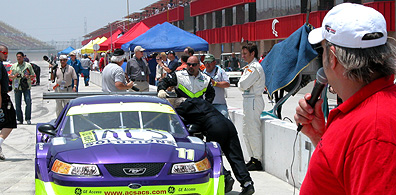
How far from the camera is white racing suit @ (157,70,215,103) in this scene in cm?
915

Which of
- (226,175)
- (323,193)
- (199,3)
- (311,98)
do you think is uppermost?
(199,3)

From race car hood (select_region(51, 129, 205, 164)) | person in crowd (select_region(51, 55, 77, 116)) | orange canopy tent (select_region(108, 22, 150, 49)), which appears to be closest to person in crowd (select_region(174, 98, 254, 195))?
race car hood (select_region(51, 129, 205, 164))

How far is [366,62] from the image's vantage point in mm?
1971

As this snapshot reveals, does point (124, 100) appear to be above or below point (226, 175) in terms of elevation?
above

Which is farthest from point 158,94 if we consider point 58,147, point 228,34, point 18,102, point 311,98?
point 228,34

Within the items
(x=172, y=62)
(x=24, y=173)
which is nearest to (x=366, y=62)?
(x=24, y=173)

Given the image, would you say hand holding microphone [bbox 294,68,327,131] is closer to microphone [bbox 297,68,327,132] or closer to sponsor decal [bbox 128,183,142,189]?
microphone [bbox 297,68,327,132]

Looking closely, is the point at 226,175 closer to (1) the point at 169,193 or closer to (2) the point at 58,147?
(1) the point at 169,193

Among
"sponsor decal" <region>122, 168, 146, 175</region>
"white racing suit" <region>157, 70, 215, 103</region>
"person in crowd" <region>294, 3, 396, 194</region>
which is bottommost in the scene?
"sponsor decal" <region>122, 168, 146, 175</region>

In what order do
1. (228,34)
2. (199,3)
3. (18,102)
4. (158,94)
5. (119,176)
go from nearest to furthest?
(119,176) < (158,94) < (18,102) < (228,34) < (199,3)

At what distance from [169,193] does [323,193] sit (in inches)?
153

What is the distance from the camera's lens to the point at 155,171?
579 cm

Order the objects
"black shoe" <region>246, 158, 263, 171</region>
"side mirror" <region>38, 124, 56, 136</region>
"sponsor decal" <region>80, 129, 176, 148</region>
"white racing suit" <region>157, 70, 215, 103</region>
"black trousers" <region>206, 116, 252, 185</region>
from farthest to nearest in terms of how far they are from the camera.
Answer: "black shoe" <region>246, 158, 263, 171</region>, "white racing suit" <region>157, 70, 215, 103</region>, "black trousers" <region>206, 116, 252, 185</region>, "side mirror" <region>38, 124, 56, 136</region>, "sponsor decal" <region>80, 129, 176, 148</region>

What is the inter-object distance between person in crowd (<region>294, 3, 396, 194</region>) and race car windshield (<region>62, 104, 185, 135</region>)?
5.14 m
